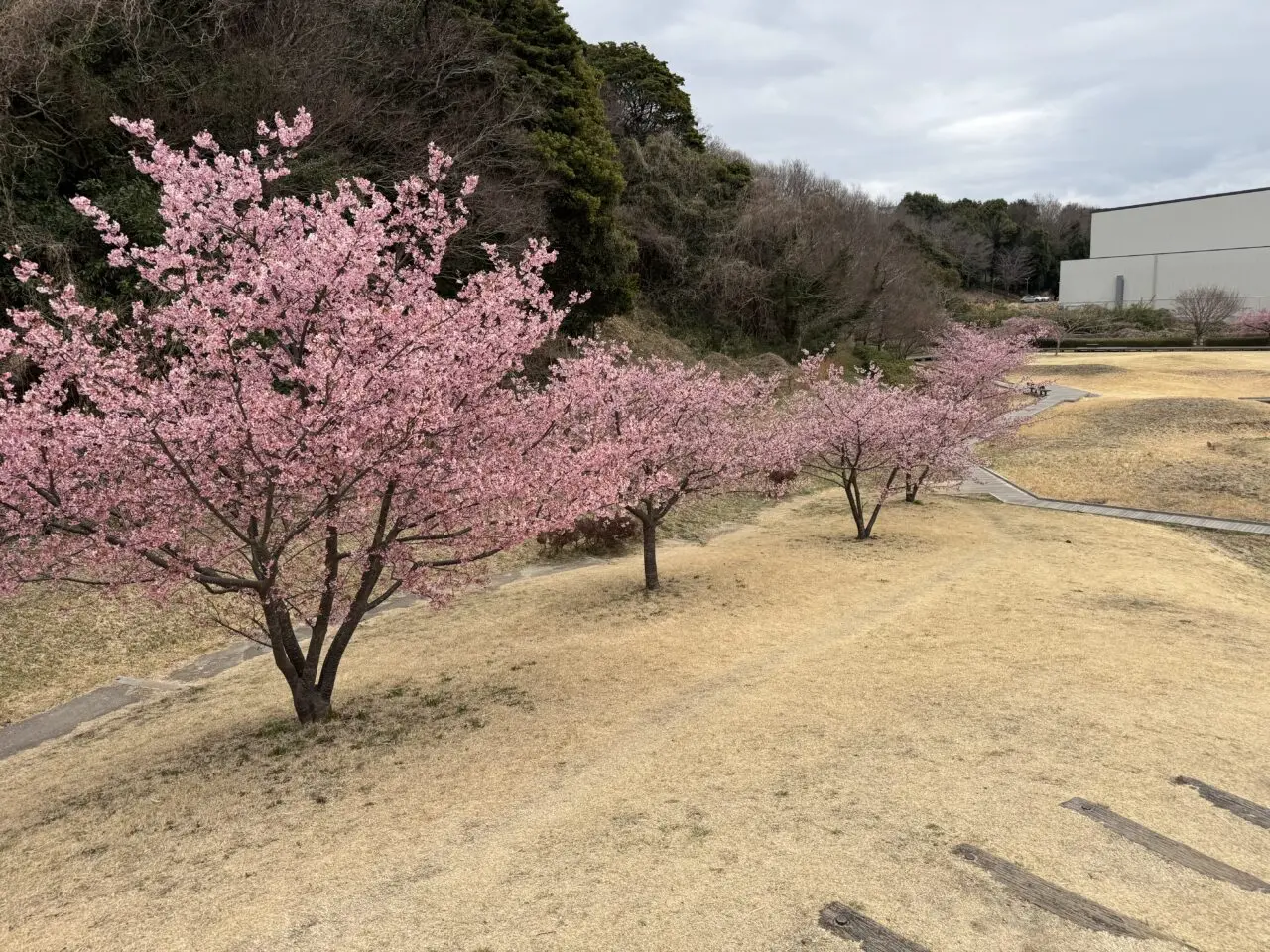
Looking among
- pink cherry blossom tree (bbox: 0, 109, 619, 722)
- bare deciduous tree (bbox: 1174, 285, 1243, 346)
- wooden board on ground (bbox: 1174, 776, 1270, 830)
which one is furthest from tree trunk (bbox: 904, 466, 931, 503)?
bare deciduous tree (bbox: 1174, 285, 1243, 346)

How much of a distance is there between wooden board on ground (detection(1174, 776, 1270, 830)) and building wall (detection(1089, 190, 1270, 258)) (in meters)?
78.7

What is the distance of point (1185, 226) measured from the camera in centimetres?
6788

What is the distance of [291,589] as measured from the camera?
626 centimetres

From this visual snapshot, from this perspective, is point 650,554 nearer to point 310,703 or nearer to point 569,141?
point 310,703

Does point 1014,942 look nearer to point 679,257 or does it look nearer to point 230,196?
point 230,196

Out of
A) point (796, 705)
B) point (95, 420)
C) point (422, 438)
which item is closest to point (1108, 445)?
point (796, 705)

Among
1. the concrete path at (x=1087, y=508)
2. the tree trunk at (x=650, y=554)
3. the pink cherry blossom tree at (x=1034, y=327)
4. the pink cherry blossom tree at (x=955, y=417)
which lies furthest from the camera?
the pink cherry blossom tree at (x=1034, y=327)

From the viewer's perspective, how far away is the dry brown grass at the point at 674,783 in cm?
377

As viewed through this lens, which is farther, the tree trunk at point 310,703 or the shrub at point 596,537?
the shrub at point 596,537

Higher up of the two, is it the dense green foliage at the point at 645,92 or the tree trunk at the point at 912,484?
the dense green foliage at the point at 645,92

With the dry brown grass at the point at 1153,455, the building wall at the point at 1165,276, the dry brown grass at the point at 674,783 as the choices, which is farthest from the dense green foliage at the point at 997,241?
the dry brown grass at the point at 674,783

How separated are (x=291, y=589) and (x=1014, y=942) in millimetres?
5399

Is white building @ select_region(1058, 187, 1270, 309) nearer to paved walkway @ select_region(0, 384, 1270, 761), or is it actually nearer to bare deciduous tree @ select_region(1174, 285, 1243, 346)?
bare deciduous tree @ select_region(1174, 285, 1243, 346)

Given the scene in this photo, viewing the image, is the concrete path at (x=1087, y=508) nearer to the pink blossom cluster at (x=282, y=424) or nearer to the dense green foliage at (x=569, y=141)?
the dense green foliage at (x=569, y=141)
